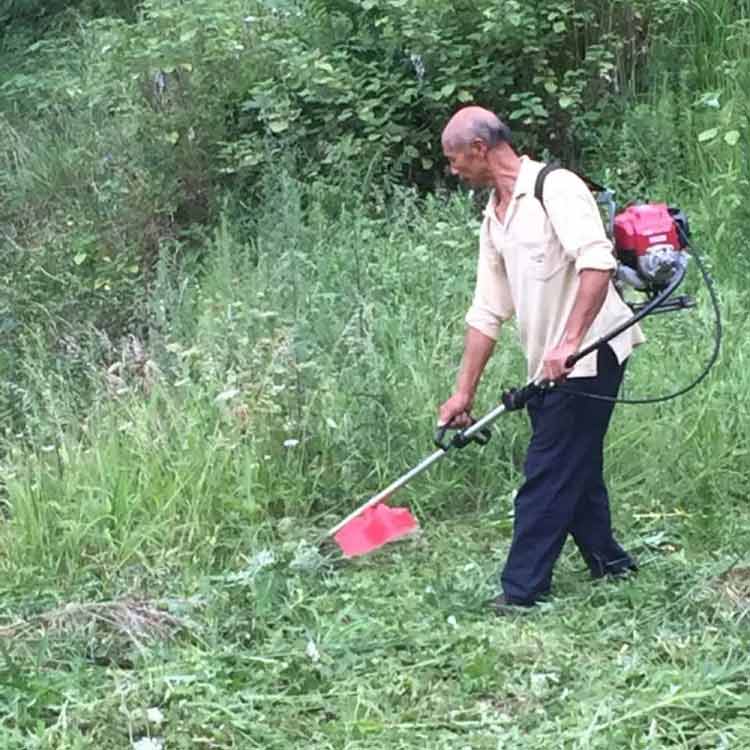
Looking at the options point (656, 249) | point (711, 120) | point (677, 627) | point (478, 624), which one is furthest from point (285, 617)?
point (711, 120)

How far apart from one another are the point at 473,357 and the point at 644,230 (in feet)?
2.49

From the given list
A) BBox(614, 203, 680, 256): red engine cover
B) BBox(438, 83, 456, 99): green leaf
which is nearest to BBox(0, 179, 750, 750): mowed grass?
BBox(614, 203, 680, 256): red engine cover

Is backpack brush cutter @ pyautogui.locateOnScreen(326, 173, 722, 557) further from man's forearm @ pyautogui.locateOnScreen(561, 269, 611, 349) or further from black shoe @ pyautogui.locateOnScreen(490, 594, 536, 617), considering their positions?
black shoe @ pyautogui.locateOnScreen(490, 594, 536, 617)

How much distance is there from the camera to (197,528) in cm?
490

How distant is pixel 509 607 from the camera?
4250 mm

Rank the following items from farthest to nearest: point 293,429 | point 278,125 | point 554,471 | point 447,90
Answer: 1. point 278,125
2. point 447,90
3. point 293,429
4. point 554,471

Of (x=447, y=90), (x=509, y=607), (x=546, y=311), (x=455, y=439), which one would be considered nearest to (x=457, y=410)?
(x=455, y=439)

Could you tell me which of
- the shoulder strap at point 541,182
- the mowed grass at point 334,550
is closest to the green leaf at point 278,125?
the mowed grass at point 334,550

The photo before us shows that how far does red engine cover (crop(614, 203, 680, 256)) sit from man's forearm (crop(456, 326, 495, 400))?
0.58m

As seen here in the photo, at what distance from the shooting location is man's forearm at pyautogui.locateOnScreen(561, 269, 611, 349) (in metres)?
3.90

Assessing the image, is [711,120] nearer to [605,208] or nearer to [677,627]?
[605,208]

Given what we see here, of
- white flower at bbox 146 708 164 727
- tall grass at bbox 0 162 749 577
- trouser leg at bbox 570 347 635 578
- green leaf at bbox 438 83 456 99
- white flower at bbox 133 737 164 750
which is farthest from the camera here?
green leaf at bbox 438 83 456 99

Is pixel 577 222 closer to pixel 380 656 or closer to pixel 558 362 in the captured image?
pixel 558 362

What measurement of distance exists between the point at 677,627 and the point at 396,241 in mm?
3549
